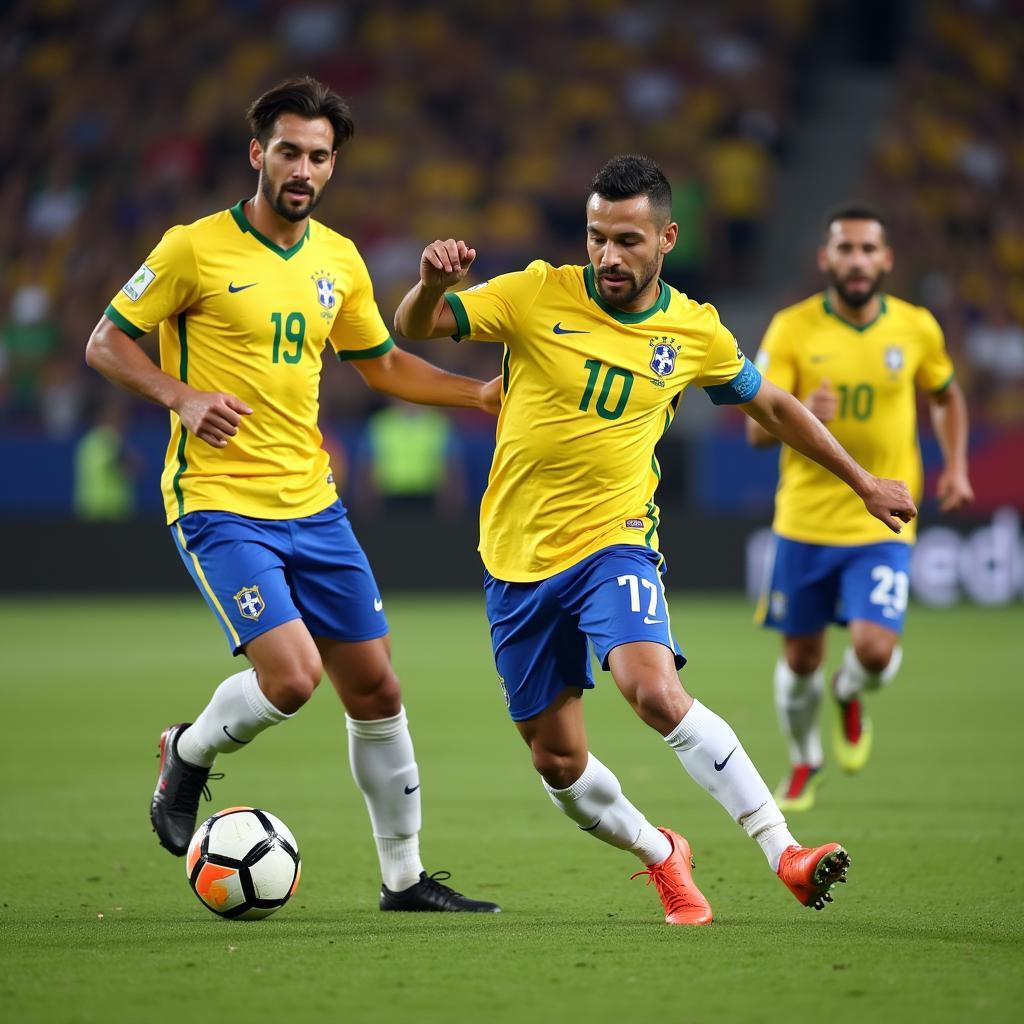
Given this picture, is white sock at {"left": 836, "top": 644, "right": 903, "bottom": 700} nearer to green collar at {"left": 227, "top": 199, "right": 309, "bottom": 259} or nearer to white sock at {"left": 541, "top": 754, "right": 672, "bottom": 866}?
white sock at {"left": 541, "top": 754, "right": 672, "bottom": 866}

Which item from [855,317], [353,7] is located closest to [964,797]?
[855,317]

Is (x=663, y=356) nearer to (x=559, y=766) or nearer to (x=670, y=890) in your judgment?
(x=559, y=766)

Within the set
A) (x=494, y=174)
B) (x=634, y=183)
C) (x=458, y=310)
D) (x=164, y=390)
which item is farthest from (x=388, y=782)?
(x=494, y=174)

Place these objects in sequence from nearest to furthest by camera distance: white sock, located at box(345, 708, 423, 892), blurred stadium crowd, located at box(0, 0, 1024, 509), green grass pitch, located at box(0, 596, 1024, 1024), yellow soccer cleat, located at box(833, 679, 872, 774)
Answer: green grass pitch, located at box(0, 596, 1024, 1024)
white sock, located at box(345, 708, 423, 892)
yellow soccer cleat, located at box(833, 679, 872, 774)
blurred stadium crowd, located at box(0, 0, 1024, 509)

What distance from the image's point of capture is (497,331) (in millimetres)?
5309

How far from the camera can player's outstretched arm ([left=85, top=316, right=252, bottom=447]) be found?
5102mm

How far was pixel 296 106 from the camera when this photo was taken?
5.48 m

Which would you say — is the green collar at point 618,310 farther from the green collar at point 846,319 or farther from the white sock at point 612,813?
the green collar at point 846,319

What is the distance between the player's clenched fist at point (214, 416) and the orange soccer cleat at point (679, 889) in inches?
71.3

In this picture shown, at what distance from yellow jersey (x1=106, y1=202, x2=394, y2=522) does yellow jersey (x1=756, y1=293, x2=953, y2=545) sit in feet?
9.83

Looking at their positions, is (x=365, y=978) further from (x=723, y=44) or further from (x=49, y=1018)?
(x=723, y=44)

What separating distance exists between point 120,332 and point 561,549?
1.53m

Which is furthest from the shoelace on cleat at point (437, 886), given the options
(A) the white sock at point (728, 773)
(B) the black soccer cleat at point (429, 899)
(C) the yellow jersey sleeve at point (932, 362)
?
(C) the yellow jersey sleeve at point (932, 362)

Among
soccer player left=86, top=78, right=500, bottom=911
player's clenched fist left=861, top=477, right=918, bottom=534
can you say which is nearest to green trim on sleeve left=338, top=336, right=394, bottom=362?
soccer player left=86, top=78, right=500, bottom=911
